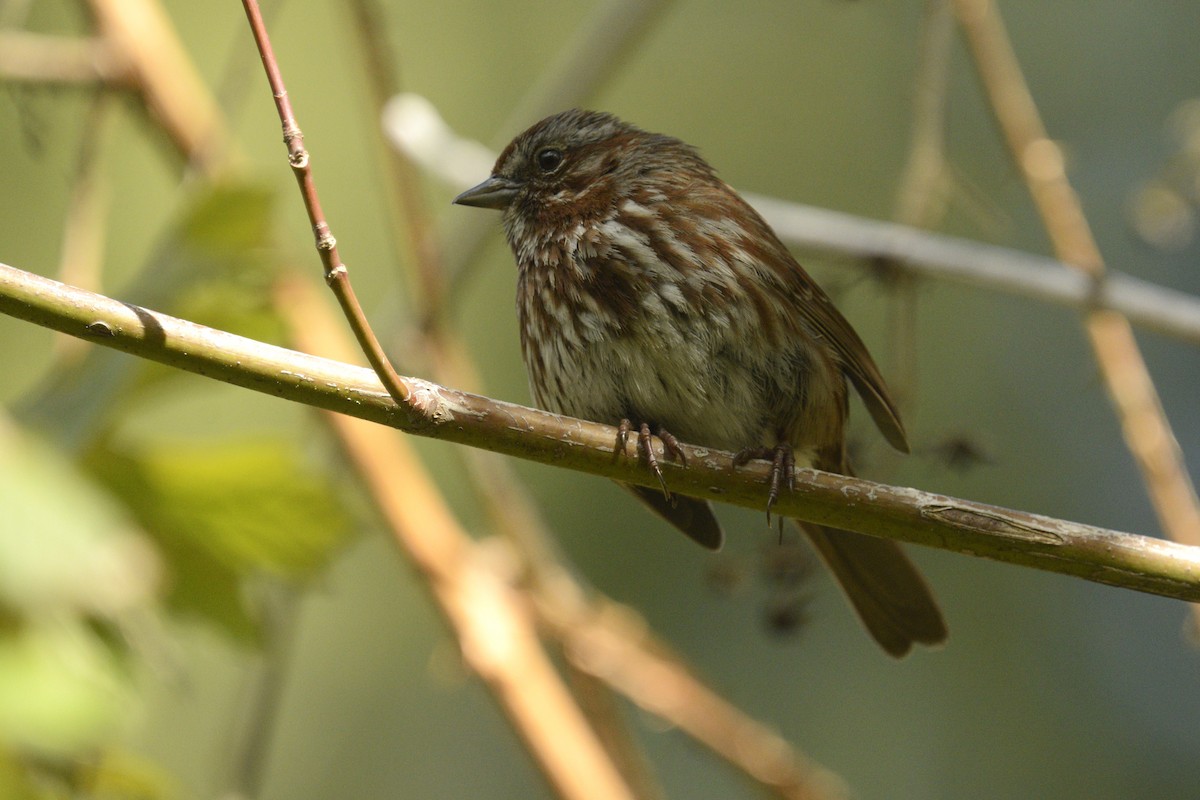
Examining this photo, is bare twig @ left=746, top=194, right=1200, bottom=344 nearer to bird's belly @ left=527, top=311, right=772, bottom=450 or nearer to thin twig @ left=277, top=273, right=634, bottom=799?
bird's belly @ left=527, top=311, right=772, bottom=450

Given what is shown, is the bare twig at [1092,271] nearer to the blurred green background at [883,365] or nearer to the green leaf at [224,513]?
the green leaf at [224,513]

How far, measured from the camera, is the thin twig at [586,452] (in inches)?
75.5

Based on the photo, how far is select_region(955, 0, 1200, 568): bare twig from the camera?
9.66 feet

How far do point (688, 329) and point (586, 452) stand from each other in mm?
806

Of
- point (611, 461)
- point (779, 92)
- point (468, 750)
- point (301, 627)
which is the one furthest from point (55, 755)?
point (779, 92)

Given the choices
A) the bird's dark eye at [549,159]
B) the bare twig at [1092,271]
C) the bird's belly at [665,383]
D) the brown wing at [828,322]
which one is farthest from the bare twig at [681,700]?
the bird's dark eye at [549,159]

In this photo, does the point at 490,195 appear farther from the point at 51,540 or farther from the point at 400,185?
the point at 51,540

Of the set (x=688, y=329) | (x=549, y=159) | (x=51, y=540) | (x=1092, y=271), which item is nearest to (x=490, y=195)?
(x=549, y=159)

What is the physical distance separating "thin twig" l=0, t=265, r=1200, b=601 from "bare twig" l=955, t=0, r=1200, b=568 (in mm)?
770

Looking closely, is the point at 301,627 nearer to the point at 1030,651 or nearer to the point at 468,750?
the point at 468,750

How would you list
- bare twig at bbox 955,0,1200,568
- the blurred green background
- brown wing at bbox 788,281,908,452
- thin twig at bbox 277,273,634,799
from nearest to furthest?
bare twig at bbox 955,0,1200,568
thin twig at bbox 277,273,634,799
brown wing at bbox 788,281,908,452
the blurred green background

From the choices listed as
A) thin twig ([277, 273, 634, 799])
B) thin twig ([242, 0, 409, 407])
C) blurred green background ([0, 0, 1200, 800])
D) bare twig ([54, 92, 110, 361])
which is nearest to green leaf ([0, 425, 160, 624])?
thin twig ([242, 0, 409, 407])

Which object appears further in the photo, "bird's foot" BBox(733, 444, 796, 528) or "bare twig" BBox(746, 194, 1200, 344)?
"bare twig" BBox(746, 194, 1200, 344)

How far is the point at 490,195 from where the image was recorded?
3.58m
